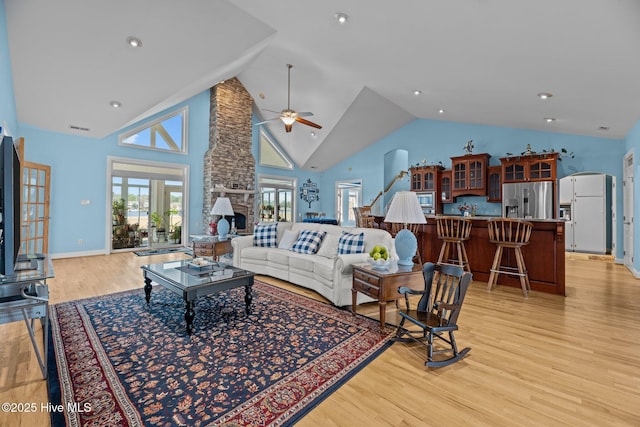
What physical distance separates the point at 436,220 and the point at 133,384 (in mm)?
4652

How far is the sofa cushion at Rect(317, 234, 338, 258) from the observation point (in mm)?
4062

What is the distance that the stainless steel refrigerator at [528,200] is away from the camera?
6137 mm

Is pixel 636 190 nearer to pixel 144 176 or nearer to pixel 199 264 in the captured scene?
pixel 199 264

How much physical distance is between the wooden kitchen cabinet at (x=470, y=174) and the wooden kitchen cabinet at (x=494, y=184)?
0.13 m

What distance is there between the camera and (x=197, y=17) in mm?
3947

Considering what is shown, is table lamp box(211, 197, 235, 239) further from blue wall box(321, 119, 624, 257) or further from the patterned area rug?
blue wall box(321, 119, 624, 257)

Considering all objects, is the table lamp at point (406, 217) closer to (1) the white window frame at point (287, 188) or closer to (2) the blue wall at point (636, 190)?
(2) the blue wall at point (636, 190)

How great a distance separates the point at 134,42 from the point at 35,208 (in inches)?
142

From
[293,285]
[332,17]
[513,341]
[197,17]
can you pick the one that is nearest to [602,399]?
[513,341]

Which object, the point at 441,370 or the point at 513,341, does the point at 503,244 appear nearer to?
the point at 513,341

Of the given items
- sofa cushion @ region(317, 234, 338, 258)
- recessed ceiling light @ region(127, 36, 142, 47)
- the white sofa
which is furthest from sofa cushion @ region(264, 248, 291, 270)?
recessed ceiling light @ region(127, 36, 142, 47)

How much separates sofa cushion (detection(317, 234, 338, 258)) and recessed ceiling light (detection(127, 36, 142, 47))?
12.6 ft

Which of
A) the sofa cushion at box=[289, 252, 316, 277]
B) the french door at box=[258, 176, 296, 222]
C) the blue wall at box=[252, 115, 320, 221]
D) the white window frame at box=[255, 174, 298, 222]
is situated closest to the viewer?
the sofa cushion at box=[289, 252, 316, 277]

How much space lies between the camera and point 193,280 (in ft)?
9.46
